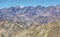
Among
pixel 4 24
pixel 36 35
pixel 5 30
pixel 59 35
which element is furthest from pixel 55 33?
pixel 4 24

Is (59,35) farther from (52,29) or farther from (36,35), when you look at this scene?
(36,35)

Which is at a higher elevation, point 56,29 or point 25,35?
point 56,29

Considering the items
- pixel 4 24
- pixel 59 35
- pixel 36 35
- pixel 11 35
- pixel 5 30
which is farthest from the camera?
pixel 4 24

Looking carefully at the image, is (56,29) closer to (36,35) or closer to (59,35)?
(59,35)

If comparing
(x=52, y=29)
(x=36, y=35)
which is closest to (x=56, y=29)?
(x=52, y=29)

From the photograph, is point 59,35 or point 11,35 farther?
point 11,35

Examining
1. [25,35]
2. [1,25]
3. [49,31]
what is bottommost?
[1,25]

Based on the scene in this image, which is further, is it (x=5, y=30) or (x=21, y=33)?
(x=5, y=30)

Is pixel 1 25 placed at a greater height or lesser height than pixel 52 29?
lesser

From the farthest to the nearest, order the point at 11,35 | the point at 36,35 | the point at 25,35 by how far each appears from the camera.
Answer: the point at 11,35, the point at 25,35, the point at 36,35
